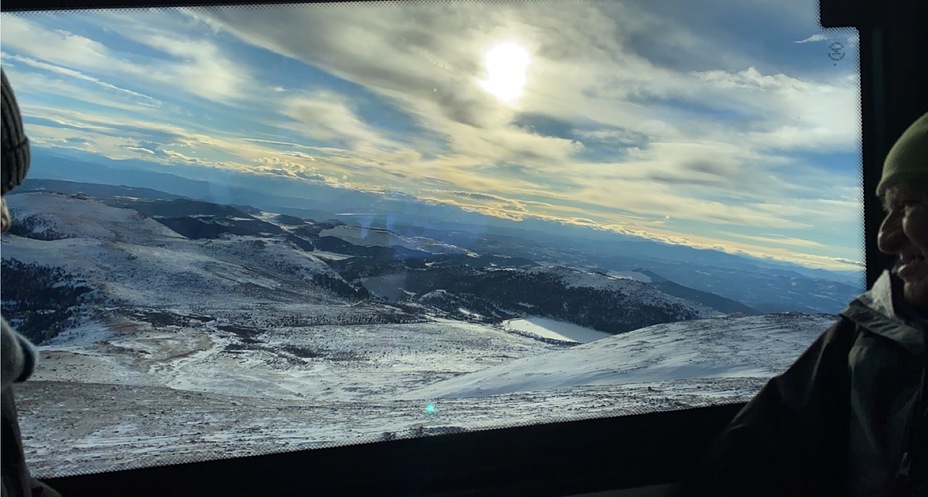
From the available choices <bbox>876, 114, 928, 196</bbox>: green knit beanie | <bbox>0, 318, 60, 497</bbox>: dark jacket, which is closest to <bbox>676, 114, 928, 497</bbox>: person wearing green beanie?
<bbox>876, 114, 928, 196</bbox>: green knit beanie

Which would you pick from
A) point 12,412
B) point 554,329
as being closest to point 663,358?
point 554,329

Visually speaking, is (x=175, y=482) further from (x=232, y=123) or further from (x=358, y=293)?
(x=232, y=123)

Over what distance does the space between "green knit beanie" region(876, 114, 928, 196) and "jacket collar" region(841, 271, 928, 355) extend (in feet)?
0.62

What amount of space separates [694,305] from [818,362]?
24.2 inches

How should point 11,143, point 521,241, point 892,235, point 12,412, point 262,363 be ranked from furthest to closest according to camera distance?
point 521,241 → point 262,363 → point 892,235 → point 12,412 → point 11,143

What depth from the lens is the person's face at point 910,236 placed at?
3.44 feet

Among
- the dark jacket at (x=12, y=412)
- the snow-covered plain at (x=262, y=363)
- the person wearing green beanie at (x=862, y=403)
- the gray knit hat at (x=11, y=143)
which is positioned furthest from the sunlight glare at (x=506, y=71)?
the dark jacket at (x=12, y=412)

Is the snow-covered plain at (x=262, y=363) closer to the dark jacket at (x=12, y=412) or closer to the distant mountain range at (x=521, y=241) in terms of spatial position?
the distant mountain range at (x=521, y=241)

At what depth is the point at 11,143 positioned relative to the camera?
2.84 feet

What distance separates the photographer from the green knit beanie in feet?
3.35

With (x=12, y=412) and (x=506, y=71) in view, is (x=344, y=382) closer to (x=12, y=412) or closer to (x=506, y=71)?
(x=12, y=412)

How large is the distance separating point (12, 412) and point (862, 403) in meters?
1.42

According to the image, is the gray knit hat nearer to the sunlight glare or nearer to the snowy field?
the snowy field

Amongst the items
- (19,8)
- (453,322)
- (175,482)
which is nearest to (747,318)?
(453,322)
